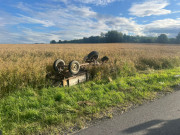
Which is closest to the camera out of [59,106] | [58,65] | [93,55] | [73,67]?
[59,106]

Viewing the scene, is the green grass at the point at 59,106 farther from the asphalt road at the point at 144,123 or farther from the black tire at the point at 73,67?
the black tire at the point at 73,67

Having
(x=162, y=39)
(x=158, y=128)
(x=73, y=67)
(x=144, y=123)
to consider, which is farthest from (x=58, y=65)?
(x=162, y=39)

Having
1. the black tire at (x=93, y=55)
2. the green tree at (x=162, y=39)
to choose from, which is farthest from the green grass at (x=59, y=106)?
the green tree at (x=162, y=39)

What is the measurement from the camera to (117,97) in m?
3.79

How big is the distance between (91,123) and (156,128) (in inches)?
52.7

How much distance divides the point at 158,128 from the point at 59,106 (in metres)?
2.33

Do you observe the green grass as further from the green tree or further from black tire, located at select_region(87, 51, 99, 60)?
the green tree

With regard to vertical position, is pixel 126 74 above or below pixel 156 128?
above

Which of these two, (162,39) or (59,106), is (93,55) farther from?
(162,39)

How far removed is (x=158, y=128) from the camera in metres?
2.47

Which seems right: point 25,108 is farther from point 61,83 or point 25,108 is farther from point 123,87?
point 123,87

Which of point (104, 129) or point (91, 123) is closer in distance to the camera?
point (104, 129)

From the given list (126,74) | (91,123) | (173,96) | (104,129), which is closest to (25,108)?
(91,123)

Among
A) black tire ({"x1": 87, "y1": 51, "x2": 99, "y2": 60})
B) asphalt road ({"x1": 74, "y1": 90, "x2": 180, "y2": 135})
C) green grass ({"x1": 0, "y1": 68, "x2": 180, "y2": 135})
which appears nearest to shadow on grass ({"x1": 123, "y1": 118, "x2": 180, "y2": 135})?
asphalt road ({"x1": 74, "y1": 90, "x2": 180, "y2": 135})
